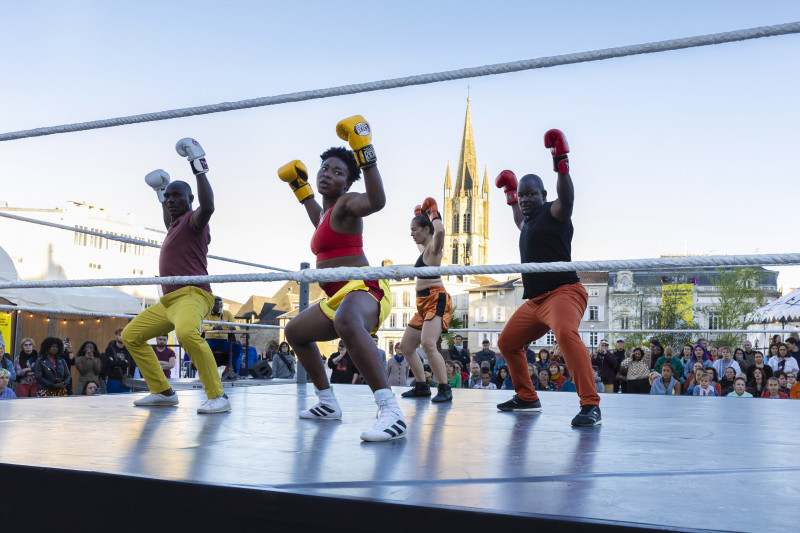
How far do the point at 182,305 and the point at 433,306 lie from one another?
1.53m

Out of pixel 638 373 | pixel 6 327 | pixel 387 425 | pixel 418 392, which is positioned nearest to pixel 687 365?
pixel 638 373

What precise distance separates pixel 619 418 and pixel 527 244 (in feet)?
2.62

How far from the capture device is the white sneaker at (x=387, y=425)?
2.06 meters

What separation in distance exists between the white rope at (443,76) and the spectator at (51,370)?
4.05 m

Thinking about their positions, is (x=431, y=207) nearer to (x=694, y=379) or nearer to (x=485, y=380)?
(x=694, y=379)

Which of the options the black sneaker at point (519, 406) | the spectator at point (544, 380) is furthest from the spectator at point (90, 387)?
the black sneaker at point (519, 406)

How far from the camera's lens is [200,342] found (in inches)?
118

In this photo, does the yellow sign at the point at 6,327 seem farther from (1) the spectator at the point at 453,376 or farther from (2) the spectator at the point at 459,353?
(2) the spectator at the point at 459,353

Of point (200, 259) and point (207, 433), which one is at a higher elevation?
point (200, 259)

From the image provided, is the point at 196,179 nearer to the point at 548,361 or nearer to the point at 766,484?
the point at 766,484

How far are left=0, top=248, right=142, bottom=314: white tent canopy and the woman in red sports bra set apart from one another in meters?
6.03

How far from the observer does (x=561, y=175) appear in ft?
8.50

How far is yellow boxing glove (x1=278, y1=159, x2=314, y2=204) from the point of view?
3116mm

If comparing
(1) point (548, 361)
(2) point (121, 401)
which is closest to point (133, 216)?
(1) point (548, 361)
